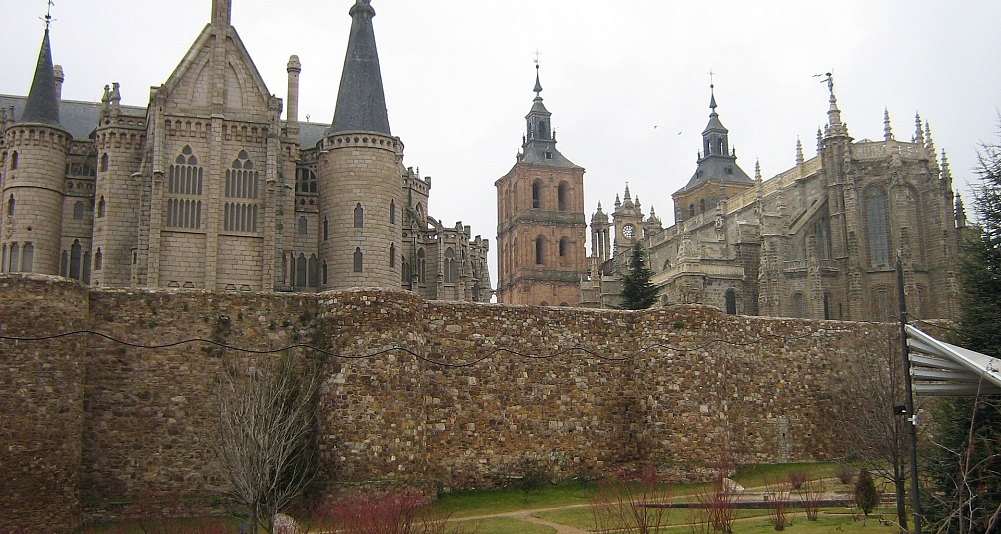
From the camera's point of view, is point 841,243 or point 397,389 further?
point 841,243

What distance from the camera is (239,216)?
43688 millimetres

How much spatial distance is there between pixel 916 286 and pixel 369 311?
45946 mm

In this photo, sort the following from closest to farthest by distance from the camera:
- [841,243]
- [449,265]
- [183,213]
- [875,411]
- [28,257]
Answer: [875,411]
[183,213]
[28,257]
[449,265]
[841,243]

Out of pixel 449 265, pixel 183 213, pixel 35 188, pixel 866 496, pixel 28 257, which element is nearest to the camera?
pixel 866 496

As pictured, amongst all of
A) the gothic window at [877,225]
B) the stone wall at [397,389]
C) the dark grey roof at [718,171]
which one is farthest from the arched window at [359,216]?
the dark grey roof at [718,171]

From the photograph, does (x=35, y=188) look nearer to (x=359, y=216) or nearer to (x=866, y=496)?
(x=359, y=216)

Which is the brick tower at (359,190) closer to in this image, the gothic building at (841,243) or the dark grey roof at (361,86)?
the dark grey roof at (361,86)

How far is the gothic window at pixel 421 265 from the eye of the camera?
55.2 m

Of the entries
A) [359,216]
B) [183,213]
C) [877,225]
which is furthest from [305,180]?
[877,225]

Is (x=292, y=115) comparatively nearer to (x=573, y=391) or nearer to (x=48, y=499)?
(x=573, y=391)

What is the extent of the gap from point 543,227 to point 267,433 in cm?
7613

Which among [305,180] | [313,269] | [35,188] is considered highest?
[305,180]

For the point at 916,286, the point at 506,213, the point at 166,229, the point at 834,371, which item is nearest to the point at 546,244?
Result: the point at 506,213

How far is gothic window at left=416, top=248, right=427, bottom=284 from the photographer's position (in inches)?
2174
